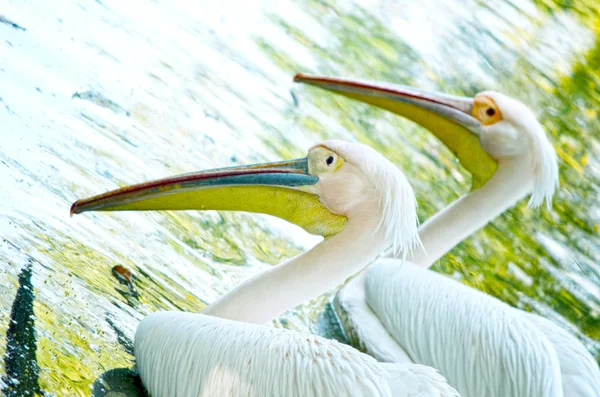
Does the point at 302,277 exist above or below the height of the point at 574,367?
below

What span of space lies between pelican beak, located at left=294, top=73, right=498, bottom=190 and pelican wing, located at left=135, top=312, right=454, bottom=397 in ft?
6.23

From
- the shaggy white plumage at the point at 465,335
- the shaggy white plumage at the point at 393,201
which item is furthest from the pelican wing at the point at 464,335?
the shaggy white plumage at the point at 393,201

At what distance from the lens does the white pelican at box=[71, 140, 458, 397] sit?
2.72 meters

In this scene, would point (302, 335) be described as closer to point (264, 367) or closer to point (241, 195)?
point (264, 367)

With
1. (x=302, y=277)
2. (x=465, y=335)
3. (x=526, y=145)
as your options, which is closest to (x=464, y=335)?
(x=465, y=335)

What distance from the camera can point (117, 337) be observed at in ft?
10.3

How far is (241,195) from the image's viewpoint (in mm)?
3303

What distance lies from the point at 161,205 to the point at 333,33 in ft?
12.5

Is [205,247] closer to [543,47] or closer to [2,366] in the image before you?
[2,366]

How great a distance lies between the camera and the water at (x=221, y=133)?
11.1 feet

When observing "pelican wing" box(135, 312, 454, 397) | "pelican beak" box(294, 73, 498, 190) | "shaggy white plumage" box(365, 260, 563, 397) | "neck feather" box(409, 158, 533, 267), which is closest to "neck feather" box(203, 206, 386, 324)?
"shaggy white plumage" box(365, 260, 563, 397)

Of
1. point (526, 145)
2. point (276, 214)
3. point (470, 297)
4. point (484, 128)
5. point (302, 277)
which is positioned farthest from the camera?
point (484, 128)

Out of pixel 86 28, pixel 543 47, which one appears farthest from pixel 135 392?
pixel 543 47

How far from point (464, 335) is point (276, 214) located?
852 mm
